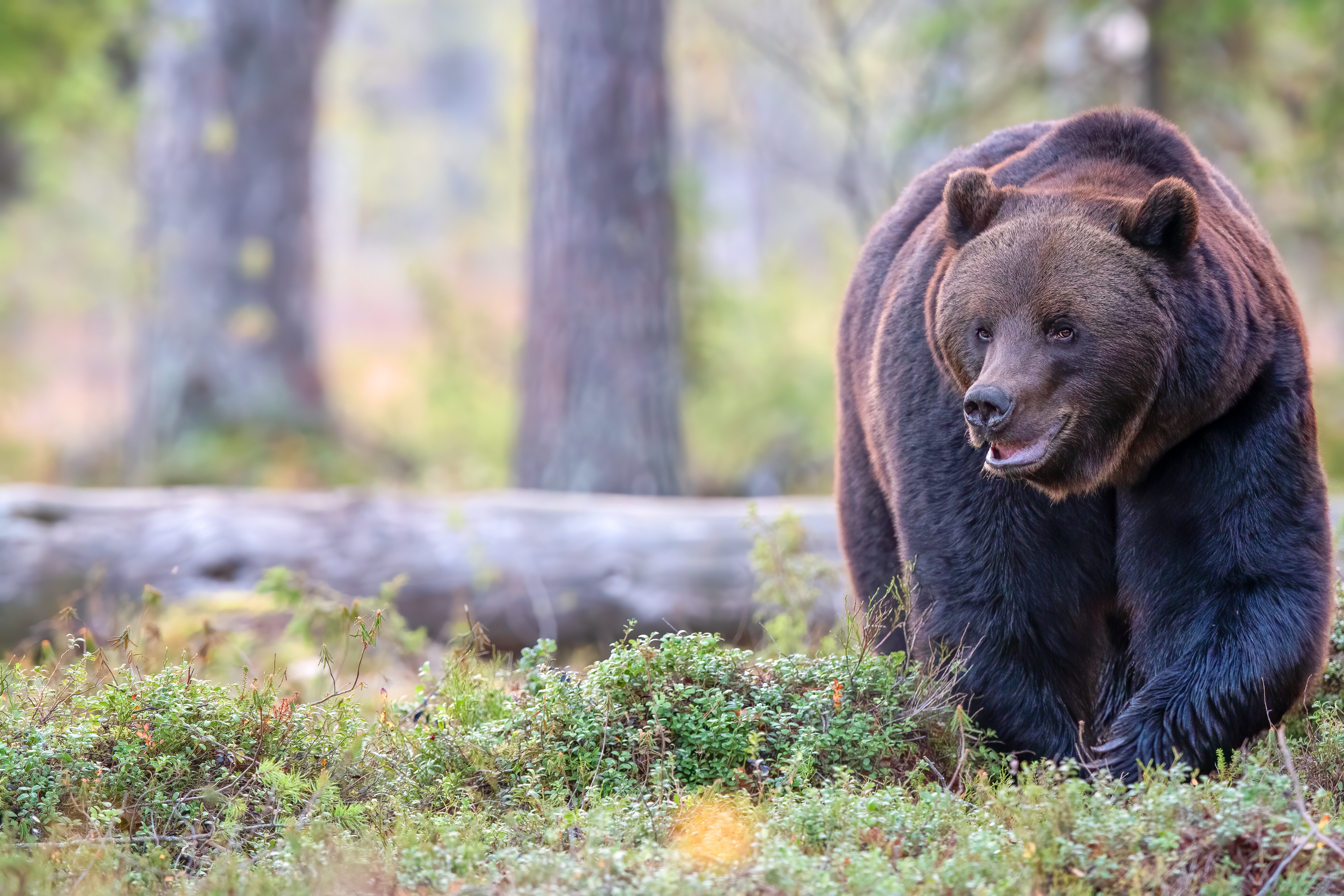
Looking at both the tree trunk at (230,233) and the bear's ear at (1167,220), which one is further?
the tree trunk at (230,233)

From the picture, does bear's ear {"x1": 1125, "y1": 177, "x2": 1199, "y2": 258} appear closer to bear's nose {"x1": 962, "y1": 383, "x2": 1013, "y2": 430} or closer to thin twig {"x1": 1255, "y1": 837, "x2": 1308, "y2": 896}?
bear's nose {"x1": 962, "y1": 383, "x2": 1013, "y2": 430}

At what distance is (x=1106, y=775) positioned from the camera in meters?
3.62

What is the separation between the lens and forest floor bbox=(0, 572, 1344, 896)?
305 centimetres

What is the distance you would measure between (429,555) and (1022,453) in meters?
4.74

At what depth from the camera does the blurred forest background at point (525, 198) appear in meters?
11.9

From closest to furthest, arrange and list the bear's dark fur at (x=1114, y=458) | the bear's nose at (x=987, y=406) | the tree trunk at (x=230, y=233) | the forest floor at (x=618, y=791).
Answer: the forest floor at (x=618, y=791) → the bear's nose at (x=987, y=406) → the bear's dark fur at (x=1114, y=458) → the tree trunk at (x=230, y=233)

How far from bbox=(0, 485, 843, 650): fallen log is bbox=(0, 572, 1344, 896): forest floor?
2.97 m

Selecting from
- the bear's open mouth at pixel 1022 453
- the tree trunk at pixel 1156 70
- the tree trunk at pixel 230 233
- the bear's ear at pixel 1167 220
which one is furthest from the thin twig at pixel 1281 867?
the tree trunk at pixel 230 233

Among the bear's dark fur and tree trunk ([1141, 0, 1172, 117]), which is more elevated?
tree trunk ([1141, 0, 1172, 117])

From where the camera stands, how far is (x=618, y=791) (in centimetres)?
378

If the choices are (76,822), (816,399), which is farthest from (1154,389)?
(816,399)

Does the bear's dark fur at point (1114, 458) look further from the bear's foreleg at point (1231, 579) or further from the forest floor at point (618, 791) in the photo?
the forest floor at point (618, 791)

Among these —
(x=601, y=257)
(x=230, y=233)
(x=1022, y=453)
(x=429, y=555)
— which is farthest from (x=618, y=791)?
(x=230, y=233)

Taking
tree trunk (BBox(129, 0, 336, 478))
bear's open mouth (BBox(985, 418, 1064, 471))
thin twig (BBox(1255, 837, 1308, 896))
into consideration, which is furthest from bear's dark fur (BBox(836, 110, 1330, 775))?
tree trunk (BBox(129, 0, 336, 478))
